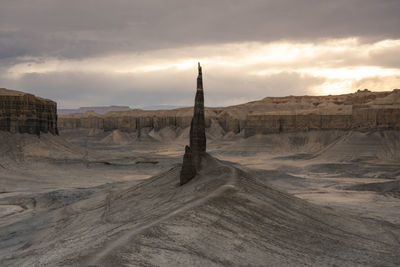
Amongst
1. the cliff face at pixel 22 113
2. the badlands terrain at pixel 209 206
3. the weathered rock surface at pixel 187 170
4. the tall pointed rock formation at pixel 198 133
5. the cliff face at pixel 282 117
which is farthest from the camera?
the cliff face at pixel 282 117

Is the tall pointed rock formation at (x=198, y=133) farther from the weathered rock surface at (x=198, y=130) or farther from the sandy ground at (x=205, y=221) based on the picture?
the sandy ground at (x=205, y=221)

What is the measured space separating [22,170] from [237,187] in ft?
103

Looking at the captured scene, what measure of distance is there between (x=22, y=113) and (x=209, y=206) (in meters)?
39.4

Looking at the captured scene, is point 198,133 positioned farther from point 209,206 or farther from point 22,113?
point 22,113

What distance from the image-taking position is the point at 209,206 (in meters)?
13.0

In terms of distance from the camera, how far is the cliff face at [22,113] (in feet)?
148

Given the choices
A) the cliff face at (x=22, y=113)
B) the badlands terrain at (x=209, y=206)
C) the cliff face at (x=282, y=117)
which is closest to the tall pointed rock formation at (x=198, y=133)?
the badlands terrain at (x=209, y=206)

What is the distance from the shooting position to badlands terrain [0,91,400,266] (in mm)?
10781

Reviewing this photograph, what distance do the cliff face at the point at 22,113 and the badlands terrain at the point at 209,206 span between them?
943 mm

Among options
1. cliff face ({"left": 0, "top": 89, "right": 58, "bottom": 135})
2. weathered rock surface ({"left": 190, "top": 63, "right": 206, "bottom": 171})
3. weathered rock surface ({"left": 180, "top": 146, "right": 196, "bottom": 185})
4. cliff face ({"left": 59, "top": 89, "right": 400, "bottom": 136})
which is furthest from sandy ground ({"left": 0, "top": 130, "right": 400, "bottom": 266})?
cliff face ({"left": 59, "top": 89, "right": 400, "bottom": 136})

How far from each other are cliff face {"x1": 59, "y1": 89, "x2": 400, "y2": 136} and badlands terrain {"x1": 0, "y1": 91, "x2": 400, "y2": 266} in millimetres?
394

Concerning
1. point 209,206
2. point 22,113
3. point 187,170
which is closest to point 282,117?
point 22,113

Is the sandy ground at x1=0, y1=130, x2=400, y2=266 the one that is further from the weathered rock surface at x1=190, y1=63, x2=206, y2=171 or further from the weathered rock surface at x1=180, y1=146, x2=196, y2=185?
the weathered rock surface at x1=190, y1=63, x2=206, y2=171

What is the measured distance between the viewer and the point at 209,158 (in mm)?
18938
